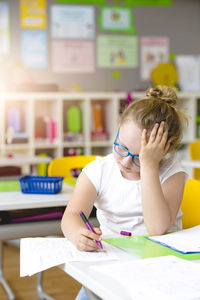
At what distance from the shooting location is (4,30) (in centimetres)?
477

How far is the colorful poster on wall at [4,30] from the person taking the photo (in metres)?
4.74

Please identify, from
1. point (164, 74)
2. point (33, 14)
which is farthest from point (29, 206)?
point (164, 74)

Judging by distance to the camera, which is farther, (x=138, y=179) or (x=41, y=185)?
(x=41, y=185)

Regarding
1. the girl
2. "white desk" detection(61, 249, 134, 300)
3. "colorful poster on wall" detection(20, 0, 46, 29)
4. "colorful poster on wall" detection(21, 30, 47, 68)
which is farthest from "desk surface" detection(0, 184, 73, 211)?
"colorful poster on wall" detection(20, 0, 46, 29)

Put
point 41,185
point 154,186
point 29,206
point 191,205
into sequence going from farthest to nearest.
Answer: point 41,185
point 29,206
point 191,205
point 154,186

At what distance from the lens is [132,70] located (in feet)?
17.0

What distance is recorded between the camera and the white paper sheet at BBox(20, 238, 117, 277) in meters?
0.92

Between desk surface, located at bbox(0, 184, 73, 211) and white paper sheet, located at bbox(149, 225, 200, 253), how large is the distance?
614 mm

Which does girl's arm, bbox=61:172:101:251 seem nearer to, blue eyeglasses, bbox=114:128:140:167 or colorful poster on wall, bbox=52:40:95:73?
blue eyeglasses, bbox=114:128:140:167

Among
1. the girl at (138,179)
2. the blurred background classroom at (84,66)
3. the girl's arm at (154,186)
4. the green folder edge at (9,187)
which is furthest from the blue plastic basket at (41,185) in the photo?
the blurred background classroom at (84,66)

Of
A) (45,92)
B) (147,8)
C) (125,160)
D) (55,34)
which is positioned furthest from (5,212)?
(147,8)

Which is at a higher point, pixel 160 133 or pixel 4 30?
pixel 4 30

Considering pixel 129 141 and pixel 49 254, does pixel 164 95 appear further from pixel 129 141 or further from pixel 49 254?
pixel 49 254

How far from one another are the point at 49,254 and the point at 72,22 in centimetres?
432
